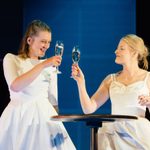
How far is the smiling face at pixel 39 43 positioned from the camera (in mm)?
2893

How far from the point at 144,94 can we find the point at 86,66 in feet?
3.91

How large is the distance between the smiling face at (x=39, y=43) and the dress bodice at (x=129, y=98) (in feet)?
1.92

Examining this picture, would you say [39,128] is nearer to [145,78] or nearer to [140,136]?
[140,136]

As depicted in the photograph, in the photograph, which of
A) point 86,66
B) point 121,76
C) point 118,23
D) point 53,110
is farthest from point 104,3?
point 53,110

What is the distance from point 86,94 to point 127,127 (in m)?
0.39

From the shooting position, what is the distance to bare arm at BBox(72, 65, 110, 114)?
2.91 metres

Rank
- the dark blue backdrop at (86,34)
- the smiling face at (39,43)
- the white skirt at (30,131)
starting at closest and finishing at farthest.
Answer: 1. the white skirt at (30,131)
2. the smiling face at (39,43)
3. the dark blue backdrop at (86,34)

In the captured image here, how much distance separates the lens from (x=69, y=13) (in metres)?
4.12

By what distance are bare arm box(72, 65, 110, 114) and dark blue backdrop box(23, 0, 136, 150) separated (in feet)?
2.82

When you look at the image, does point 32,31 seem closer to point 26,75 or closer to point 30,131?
point 26,75

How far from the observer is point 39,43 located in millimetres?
2893

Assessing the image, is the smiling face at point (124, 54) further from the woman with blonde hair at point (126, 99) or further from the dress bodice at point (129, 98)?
the dress bodice at point (129, 98)

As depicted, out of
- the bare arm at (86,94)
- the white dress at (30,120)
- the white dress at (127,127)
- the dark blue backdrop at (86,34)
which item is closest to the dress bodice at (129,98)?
the white dress at (127,127)

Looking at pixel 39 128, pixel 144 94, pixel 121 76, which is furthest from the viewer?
pixel 121 76
